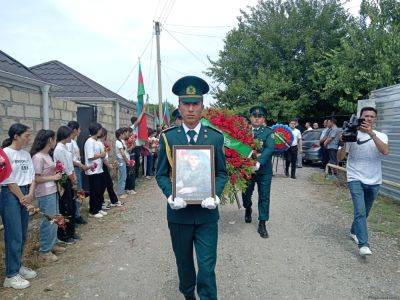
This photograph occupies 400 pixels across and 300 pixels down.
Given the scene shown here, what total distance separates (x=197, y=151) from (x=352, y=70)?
1580 centimetres

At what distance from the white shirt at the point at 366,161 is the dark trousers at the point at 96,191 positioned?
4.84 meters

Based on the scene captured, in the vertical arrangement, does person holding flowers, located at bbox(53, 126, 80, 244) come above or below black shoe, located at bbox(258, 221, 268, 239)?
above

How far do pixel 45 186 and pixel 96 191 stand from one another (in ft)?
8.17

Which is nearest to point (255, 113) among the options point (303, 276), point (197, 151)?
point (303, 276)

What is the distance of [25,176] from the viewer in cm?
454

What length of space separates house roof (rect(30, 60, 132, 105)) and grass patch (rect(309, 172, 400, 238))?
941 centimetres

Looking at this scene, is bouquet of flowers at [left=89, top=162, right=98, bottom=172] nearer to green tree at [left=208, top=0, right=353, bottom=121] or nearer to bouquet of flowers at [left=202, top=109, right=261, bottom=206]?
bouquet of flowers at [left=202, top=109, right=261, bottom=206]

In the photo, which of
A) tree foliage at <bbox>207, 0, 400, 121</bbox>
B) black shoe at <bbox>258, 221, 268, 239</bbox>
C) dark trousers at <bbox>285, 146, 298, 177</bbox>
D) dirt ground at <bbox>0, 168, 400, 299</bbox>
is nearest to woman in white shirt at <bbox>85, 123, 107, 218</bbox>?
dirt ground at <bbox>0, 168, 400, 299</bbox>

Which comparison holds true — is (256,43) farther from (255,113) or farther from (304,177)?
(255,113)

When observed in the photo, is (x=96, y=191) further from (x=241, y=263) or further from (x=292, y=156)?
(x=292, y=156)

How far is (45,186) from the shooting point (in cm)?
507

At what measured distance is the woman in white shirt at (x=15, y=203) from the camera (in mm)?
4328

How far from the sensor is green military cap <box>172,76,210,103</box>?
3.42 m

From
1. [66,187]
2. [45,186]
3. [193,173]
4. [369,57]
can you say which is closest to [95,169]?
A: [66,187]
